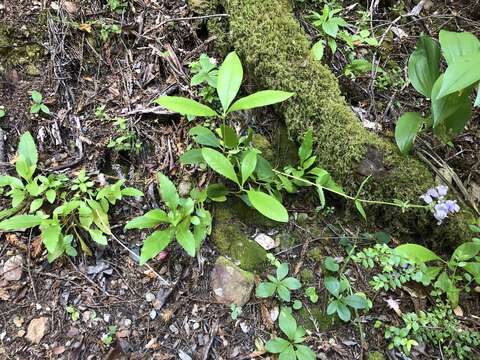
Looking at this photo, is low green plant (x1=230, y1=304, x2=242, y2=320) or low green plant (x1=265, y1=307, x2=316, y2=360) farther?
low green plant (x1=230, y1=304, x2=242, y2=320)

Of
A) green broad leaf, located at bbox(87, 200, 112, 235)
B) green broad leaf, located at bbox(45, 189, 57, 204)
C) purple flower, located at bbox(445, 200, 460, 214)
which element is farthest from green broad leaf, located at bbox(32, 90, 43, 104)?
purple flower, located at bbox(445, 200, 460, 214)

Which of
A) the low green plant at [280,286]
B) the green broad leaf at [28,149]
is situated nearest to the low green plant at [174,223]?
the low green plant at [280,286]

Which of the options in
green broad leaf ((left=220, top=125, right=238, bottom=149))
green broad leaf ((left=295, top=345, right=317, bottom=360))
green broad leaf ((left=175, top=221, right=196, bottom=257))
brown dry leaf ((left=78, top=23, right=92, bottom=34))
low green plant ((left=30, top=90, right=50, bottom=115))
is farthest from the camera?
brown dry leaf ((left=78, top=23, right=92, bottom=34))

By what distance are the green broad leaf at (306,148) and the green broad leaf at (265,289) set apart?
74 centimetres

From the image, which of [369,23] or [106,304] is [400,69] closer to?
[369,23]

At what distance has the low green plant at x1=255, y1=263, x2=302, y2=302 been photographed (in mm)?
2129

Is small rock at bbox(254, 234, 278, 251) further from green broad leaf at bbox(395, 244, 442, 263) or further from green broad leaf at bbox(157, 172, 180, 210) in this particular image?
green broad leaf at bbox(395, 244, 442, 263)

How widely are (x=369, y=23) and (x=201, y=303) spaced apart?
258 cm

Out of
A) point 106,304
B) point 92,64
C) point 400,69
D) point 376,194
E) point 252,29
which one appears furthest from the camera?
point 400,69

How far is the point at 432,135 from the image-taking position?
274cm

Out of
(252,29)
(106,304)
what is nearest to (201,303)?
(106,304)

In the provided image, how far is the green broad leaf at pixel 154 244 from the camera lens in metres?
2.04

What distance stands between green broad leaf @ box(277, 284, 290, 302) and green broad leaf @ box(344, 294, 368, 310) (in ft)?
1.00

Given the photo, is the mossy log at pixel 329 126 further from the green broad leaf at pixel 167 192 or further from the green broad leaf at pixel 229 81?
the green broad leaf at pixel 167 192
